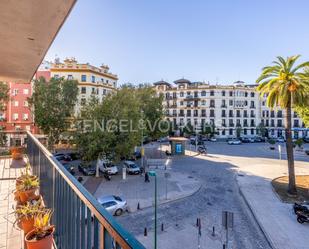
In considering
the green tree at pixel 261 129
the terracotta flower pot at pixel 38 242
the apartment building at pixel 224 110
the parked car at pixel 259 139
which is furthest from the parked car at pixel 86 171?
the green tree at pixel 261 129

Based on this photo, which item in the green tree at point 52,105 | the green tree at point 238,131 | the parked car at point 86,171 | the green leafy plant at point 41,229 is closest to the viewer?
the green leafy plant at point 41,229

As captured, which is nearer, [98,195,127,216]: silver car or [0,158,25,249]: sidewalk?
[0,158,25,249]: sidewalk

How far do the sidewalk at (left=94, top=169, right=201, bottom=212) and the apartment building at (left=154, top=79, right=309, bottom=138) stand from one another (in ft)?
112

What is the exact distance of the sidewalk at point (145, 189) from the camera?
15.8 meters

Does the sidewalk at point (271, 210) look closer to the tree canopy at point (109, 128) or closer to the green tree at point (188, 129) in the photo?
the tree canopy at point (109, 128)

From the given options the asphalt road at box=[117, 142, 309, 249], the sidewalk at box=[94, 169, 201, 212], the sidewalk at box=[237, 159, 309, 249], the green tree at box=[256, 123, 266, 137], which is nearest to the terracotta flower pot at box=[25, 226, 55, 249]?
the asphalt road at box=[117, 142, 309, 249]

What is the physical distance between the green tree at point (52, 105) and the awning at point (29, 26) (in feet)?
84.0

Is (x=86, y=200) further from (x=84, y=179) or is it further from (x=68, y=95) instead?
(x=68, y=95)

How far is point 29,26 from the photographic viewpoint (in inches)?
104

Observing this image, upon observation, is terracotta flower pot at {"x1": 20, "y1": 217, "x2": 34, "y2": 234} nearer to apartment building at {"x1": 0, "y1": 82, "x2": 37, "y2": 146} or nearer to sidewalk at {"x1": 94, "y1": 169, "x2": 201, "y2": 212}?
sidewalk at {"x1": 94, "y1": 169, "x2": 201, "y2": 212}

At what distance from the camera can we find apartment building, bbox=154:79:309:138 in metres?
53.5

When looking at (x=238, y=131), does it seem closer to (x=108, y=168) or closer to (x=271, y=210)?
(x=108, y=168)

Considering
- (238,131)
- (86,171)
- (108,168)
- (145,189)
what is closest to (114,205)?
(145,189)

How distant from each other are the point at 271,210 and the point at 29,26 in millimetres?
16694
